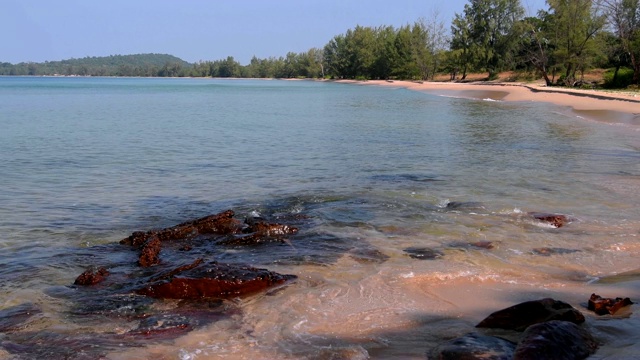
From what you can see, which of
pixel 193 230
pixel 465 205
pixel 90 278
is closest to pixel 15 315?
pixel 90 278

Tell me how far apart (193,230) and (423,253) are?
320 centimetres

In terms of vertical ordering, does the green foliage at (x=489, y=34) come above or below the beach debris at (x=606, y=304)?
above

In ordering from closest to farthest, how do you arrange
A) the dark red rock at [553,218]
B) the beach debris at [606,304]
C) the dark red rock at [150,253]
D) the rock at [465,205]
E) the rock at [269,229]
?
the beach debris at [606,304] < the dark red rock at [150,253] < the rock at [269,229] < the dark red rock at [553,218] < the rock at [465,205]

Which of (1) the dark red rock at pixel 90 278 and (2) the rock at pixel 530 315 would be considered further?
(1) the dark red rock at pixel 90 278

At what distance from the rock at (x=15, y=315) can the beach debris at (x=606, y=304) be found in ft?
16.4

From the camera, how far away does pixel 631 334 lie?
428 centimetres

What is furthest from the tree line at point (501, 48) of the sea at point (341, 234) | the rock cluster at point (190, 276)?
the rock cluster at point (190, 276)

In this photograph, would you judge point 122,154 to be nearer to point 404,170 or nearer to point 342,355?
point 404,170

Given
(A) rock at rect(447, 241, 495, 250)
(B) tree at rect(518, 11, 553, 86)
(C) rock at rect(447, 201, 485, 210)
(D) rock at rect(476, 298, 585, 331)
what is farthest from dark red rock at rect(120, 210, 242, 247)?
(B) tree at rect(518, 11, 553, 86)

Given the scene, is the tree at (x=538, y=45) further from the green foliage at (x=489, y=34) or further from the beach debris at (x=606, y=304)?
the beach debris at (x=606, y=304)

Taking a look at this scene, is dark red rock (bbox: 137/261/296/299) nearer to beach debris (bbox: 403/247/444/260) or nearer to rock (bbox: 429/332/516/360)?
beach debris (bbox: 403/247/444/260)

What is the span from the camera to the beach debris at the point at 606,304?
15.6 feet

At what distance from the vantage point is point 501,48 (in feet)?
262

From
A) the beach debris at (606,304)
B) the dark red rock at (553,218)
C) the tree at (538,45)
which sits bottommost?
the dark red rock at (553,218)
